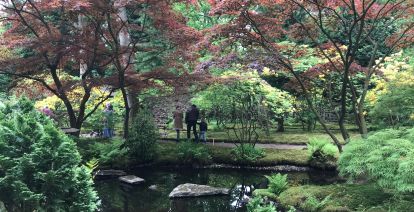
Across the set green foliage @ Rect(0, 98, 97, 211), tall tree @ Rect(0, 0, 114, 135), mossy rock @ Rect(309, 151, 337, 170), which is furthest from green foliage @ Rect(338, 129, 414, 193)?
tall tree @ Rect(0, 0, 114, 135)

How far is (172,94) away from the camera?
39.4 ft

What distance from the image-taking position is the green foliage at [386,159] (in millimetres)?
4854

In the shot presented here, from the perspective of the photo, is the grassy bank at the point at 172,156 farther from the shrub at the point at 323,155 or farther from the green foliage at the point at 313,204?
the green foliage at the point at 313,204

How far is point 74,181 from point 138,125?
640cm

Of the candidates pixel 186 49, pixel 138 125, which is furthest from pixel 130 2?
pixel 138 125

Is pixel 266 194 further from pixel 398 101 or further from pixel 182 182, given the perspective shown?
pixel 398 101

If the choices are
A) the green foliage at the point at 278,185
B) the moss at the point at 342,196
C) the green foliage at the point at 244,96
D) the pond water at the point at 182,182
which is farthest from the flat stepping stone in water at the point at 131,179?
the moss at the point at 342,196

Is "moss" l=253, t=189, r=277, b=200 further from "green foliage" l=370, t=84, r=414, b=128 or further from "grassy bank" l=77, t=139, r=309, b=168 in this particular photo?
"green foliage" l=370, t=84, r=414, b=128

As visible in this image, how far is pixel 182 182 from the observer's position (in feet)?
30.8

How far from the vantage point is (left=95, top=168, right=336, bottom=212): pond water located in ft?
24.5

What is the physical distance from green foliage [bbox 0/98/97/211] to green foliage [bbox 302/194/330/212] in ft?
12.1

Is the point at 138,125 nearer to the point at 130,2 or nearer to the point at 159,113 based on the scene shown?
the point at 130,2

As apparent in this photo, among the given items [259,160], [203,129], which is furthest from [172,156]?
[259,160]

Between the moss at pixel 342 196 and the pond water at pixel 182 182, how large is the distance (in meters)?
0.96
